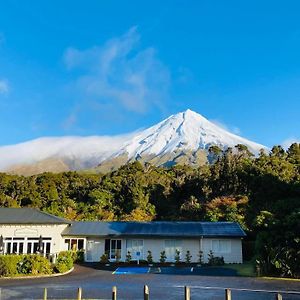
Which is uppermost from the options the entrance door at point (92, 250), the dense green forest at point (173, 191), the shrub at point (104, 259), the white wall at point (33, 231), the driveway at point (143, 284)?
the dense green forest at point (173, 191)

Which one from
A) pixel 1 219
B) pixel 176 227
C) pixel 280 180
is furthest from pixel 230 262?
pixel 1 219

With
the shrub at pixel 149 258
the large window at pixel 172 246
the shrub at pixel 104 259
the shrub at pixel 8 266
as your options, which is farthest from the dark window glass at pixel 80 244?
the shrub at pixel 8 266

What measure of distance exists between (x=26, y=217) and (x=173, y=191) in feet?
68.0

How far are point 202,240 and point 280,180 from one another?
46.4ft

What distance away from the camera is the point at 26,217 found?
29.4m

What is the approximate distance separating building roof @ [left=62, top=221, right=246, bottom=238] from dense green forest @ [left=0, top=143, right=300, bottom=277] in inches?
139

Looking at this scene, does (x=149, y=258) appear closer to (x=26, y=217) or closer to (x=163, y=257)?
(x=163, y=257)

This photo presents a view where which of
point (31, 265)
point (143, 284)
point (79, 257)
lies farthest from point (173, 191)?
point (143, 284)

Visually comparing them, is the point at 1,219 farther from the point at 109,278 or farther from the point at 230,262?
the point at 230,262

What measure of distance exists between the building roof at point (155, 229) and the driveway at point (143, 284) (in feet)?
23.5

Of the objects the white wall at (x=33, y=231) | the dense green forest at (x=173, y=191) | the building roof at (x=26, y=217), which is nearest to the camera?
the building roof at (x=26, y=217)

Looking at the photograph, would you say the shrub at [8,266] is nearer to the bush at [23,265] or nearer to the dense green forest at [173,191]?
the bush at [23,265]

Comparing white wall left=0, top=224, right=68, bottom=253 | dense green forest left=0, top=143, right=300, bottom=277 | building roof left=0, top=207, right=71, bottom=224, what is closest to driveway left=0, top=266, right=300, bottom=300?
white wall left=0, top=224, right=68, bottom=253

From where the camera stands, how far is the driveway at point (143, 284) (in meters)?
13.9
